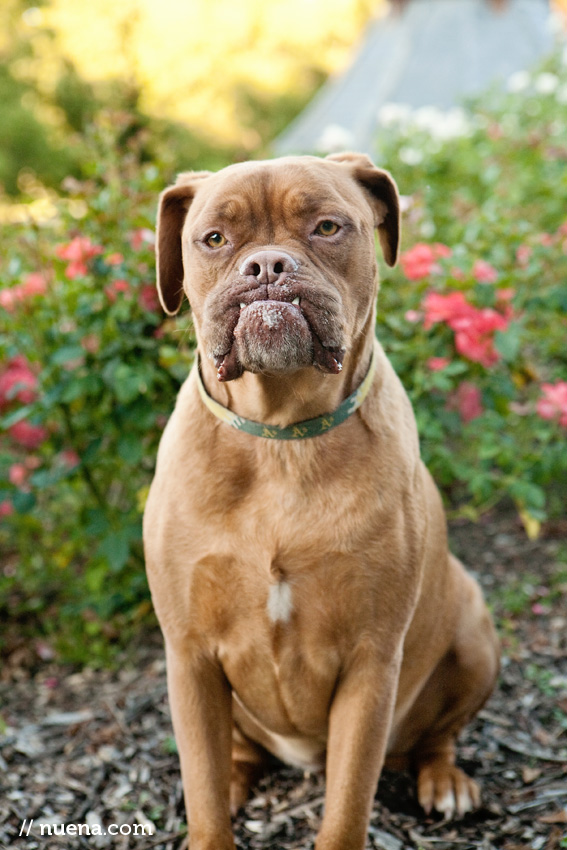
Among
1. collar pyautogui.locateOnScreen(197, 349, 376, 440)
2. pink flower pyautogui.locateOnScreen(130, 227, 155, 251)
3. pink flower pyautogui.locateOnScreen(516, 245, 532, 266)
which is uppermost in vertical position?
collar pyautogui.locateOnScreen(197, 349, 376, 440)

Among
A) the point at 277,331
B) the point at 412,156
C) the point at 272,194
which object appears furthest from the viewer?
the point at 412,156

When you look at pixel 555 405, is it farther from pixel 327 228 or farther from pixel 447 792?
pixel 327 228

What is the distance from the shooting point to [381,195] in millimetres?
2330

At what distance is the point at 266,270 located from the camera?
1.85 m

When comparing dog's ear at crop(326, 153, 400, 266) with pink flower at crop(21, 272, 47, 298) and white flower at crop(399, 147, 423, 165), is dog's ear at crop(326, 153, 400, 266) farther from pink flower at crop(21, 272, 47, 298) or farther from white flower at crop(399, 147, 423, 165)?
white flower at crop(399, 147, 423, 165)


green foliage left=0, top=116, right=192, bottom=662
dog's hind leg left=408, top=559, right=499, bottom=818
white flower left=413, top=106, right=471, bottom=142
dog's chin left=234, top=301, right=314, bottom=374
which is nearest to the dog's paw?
dog's hind leg left=408, top=559, right=499, bottom=818

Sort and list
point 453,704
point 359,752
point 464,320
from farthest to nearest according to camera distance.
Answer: point 464,320 → point 453,704 → point 359,752

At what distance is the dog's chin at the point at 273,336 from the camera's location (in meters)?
1.84

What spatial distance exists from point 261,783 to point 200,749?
70 cm

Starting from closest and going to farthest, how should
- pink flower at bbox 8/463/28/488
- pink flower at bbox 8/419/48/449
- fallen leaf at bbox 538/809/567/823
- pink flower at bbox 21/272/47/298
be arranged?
fallen leaf at bbox 538/809/567/823
pink flower at bbox 21/272/47/298
pink flower at bbox 8/419/48/449
pink flower at bbox 8/463/28/488

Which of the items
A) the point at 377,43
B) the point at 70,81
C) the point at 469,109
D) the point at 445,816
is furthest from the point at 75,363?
the point at 70,81

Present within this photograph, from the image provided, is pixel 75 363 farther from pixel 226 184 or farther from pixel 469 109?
pixel 469 109

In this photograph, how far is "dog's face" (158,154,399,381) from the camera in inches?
73.2

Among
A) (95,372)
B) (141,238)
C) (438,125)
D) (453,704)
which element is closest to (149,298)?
(141,238)
